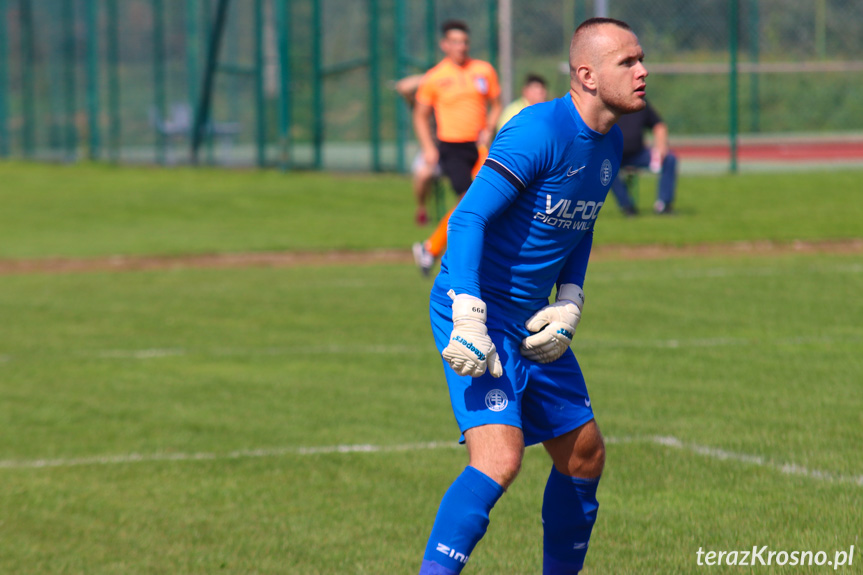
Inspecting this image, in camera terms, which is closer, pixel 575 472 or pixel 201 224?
pixel 575 472

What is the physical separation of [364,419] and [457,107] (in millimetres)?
7147

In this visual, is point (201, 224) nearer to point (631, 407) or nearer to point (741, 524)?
point (631, 407)

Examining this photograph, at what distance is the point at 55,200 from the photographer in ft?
75.1

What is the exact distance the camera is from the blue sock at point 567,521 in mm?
4012

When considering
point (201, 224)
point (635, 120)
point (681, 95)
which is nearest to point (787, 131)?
point (681, 95)

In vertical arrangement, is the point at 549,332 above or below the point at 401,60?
below

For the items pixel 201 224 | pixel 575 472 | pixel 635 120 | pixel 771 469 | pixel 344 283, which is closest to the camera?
pixel 575 472

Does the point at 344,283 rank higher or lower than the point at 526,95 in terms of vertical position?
lower

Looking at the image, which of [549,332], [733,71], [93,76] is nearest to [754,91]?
[733,71]

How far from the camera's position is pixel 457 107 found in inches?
530

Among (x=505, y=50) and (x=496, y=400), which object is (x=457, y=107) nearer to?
(x=505, y=50)

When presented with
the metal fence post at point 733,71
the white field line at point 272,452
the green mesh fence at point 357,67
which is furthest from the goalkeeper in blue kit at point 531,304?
the metal fence post at point 733,71

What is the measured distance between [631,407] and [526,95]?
402 inches

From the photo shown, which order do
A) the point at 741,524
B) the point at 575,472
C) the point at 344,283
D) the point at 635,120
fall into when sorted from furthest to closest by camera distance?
the point at 635,120 < the point at 344,283 < the point at 741,524 < the point at 575,472
